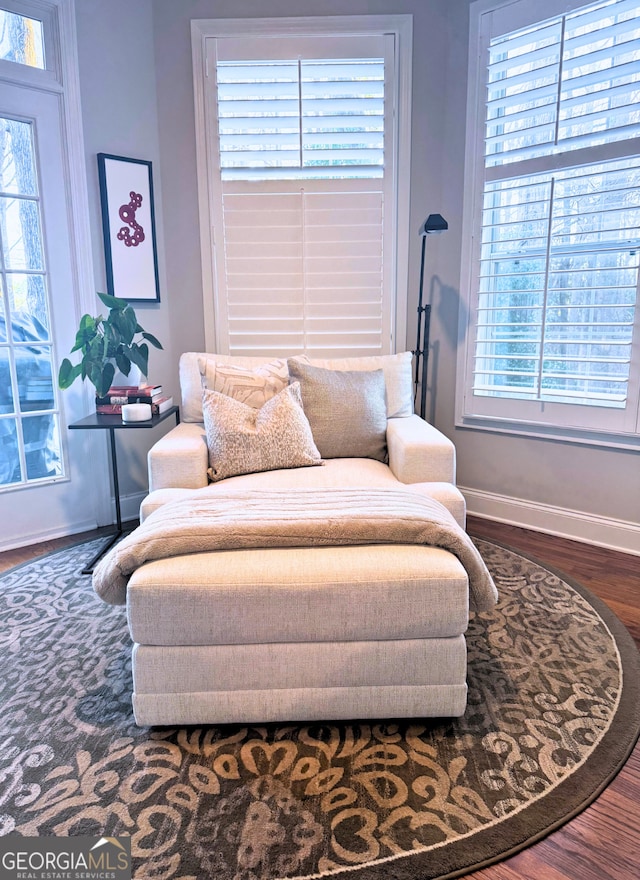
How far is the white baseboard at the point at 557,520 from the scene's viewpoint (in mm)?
2980

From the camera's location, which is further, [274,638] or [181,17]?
[181,17]

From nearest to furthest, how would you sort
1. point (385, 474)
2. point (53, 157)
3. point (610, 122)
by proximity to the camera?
point (385, 474) → point (610, 122) → point (53, 157)

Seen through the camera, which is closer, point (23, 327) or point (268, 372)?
point (268, 372)

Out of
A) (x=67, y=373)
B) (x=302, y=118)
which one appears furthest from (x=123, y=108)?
(x=67, y=373)

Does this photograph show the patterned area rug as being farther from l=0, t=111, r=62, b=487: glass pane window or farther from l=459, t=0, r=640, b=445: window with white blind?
l=459, t=0, r=640, b=445: window with white blind

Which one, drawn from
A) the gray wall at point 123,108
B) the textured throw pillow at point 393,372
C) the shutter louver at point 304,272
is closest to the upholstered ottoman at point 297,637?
the textured throw pillow at point 393,372

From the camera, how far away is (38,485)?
10.5ft

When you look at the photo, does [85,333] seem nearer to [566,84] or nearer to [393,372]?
[393,372]

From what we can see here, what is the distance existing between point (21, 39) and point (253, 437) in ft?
7.77

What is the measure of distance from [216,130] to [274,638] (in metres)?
2.99

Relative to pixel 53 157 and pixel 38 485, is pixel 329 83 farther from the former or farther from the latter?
pixel 38 485

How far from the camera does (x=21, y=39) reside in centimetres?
292

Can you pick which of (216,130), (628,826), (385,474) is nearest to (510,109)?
(216,130)

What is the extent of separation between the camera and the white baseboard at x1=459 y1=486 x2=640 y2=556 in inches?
117
